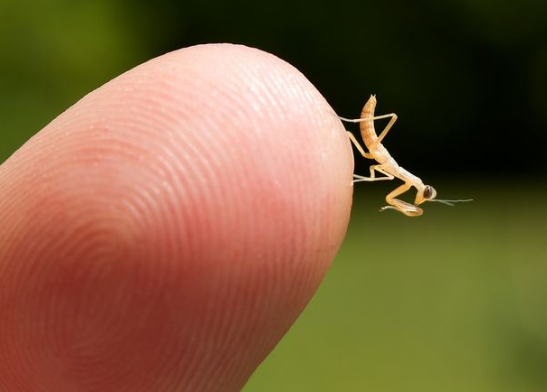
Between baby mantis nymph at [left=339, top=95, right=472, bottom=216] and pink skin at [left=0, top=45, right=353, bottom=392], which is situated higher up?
baby mantis nymph at [left=339, top=95, right=472, bottom=216]

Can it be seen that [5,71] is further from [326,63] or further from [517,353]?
[517,353]

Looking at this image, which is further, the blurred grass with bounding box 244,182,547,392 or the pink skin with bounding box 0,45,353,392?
the blurred grass with bounding box 244,182,547,392

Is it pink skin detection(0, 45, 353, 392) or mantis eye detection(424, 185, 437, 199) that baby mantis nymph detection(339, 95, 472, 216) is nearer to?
mantis eye detection(424, 185, 437, 199)

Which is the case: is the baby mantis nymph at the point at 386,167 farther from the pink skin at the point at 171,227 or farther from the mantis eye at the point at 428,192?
the pink skin at the point at 171,227

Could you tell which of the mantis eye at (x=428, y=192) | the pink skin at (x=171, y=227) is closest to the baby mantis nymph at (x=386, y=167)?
the mantis eye at (x=428, y=192)

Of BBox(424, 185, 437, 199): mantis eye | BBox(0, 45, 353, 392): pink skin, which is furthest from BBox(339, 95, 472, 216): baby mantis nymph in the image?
BBox(0, 45, 353, 392): pink skin

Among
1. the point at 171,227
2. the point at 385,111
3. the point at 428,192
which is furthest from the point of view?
the point at 385,111

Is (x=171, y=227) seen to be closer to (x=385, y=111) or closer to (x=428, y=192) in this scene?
(x=428, y=192)

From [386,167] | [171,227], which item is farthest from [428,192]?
[171,227]

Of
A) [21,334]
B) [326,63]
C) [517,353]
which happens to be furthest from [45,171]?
[326,63]
